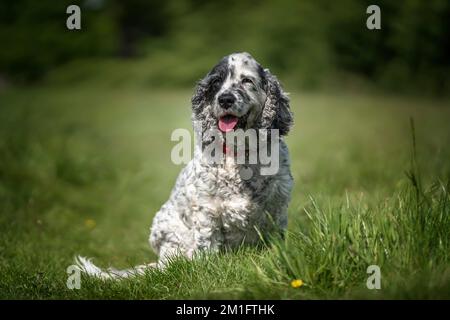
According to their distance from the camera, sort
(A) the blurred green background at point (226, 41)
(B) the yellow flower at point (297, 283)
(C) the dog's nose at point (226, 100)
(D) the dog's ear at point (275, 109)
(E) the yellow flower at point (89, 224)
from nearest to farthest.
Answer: (B) the yellow flower at point (297, 283), (C) the dog's nose at point (226, 100), (D) the dog's ear at point (275, 109), (E) the yellow flower at point (89, 224), (A) the blurred green background at point (226, 41)

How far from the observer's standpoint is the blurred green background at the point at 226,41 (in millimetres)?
25656

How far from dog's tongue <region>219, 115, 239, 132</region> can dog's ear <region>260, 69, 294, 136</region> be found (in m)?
0.30

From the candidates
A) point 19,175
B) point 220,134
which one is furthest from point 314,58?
point 220,134

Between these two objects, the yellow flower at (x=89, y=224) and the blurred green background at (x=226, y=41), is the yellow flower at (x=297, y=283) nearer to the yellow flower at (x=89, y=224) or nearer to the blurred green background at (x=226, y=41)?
the yellow flower at (x=89, y=224)

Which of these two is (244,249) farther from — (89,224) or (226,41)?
(226,41)

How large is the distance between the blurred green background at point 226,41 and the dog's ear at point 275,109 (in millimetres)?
19988

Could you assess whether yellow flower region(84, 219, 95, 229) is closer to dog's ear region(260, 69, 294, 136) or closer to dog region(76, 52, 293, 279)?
dog region(76, 52, 293, 279)

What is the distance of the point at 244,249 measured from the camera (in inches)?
200

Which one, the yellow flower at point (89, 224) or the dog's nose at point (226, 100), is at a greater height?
the dog's nose at point (226, 100)

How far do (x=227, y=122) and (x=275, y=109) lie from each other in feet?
1.68

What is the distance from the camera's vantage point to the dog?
5.04 m

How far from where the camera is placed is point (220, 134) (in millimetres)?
5090

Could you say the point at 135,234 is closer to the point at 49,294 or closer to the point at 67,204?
the point at 67,204

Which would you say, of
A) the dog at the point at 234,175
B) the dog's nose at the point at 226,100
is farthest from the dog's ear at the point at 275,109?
the dog's nose at the point at 226,100
